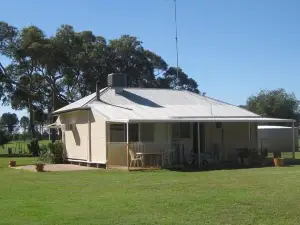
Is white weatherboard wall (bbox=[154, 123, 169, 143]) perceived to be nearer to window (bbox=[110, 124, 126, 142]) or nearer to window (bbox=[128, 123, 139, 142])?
window (bbox=[128, 123, 139, 142])

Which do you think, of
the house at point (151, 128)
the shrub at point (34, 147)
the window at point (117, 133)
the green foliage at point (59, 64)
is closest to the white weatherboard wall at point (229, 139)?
the house at point (151, 128)

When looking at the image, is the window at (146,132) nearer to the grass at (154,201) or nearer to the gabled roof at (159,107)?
the gabled roof at (159,107)

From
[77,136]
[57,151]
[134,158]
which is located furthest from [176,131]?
[57,151]

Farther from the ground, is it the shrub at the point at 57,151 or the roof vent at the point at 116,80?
the roof vent at the point at 116,80

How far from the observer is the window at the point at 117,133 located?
23.2m

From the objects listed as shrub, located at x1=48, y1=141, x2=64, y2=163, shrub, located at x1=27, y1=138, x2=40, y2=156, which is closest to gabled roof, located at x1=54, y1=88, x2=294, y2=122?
shrub, located at x1=48, y1=141, x2=64, y2=163

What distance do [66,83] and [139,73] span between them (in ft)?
27.3

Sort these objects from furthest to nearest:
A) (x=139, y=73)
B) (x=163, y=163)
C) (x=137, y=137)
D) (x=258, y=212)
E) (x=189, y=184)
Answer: (x=139, y=73) < (x=137, y=137) < (x=163, y=163) < (x=189, y=184) < (x=258, y=212)

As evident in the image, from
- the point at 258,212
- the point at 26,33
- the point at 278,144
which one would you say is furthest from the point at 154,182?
the point at 26,33

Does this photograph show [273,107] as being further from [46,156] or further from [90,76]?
[46,156]

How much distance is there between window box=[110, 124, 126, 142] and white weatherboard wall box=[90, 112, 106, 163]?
1.71ft

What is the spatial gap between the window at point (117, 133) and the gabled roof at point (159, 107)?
682 millimetres

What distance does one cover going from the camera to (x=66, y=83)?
50250mm

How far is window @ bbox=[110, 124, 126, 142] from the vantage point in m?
23.2
